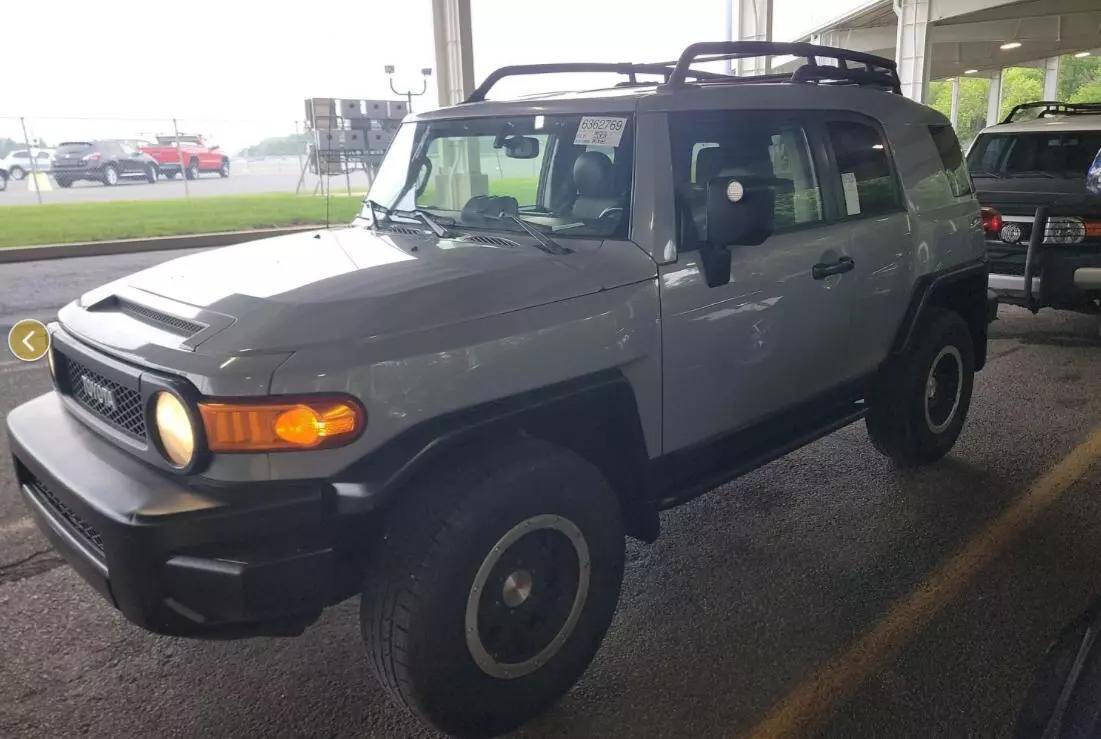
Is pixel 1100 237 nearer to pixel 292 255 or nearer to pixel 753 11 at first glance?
pixel 292 255

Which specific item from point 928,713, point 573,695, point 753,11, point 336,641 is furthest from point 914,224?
point 753,11

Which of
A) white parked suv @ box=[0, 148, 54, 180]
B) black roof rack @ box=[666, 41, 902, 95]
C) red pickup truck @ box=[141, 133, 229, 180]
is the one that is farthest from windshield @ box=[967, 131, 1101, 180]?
white parked suv @ box=[0, 148, 54, 180]

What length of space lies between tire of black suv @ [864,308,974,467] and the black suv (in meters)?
1.89

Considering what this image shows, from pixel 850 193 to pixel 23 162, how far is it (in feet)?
62.1

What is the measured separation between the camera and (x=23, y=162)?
17719 mm

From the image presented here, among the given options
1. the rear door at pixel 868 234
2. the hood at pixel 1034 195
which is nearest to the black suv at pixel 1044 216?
the hood at pixel 1034 195

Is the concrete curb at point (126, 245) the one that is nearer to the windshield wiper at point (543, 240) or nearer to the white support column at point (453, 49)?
the white support column at point (453, 49)

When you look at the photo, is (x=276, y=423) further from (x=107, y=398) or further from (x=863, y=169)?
(x=863, y=169)

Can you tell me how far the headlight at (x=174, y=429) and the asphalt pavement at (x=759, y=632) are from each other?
97cm

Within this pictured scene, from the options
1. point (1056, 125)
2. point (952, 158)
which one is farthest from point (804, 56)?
point (1056, 125)

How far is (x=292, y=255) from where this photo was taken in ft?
10.2

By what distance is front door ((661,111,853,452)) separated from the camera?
3.03m

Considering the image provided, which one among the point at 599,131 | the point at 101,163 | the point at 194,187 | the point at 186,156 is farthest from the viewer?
the point at 194,187

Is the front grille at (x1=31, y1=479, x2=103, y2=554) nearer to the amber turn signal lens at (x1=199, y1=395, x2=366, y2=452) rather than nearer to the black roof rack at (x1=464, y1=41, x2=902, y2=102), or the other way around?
the amber turn signal lens at (x1=199, y1=395, x2=366, y2=452)
